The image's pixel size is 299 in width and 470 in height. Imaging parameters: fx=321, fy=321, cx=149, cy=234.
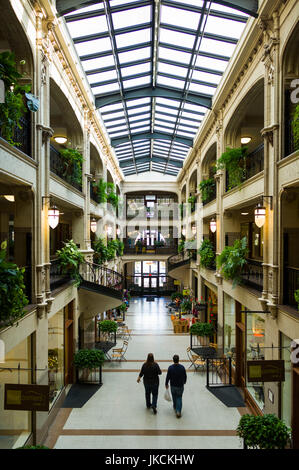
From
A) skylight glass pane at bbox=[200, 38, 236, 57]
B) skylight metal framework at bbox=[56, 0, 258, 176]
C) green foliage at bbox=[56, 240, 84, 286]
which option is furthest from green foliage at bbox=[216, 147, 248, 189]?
green foliage at bbox=[56, 240, 84, 286]

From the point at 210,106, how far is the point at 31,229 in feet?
31.3

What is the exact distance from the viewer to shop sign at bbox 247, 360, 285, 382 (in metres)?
6.26

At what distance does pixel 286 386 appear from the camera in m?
6.93

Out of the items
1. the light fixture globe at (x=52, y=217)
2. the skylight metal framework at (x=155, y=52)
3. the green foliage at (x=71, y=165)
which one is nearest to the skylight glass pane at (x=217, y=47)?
the skylight metal framework at (x=155, y=52)

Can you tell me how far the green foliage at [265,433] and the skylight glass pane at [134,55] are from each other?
451 inches

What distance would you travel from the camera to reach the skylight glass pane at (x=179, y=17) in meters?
9.42

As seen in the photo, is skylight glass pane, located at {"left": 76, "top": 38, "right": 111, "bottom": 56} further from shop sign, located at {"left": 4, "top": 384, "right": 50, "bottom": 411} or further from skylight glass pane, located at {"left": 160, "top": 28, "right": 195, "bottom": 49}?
shop sign, located at {"left": 4, "top": 384, "right": 50, "bottom": 411}

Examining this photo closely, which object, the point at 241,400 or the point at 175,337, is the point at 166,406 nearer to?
the point at 241,400

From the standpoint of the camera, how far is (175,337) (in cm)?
1728

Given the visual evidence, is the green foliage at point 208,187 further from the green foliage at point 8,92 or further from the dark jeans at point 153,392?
the green foliage at point 8,92

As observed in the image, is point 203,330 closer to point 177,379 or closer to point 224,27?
point 177,379

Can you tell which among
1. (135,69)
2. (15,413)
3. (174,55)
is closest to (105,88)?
(135,69)

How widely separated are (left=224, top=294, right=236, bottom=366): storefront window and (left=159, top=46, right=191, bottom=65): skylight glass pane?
29.2 ft

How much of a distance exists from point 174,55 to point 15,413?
39.1 feet
